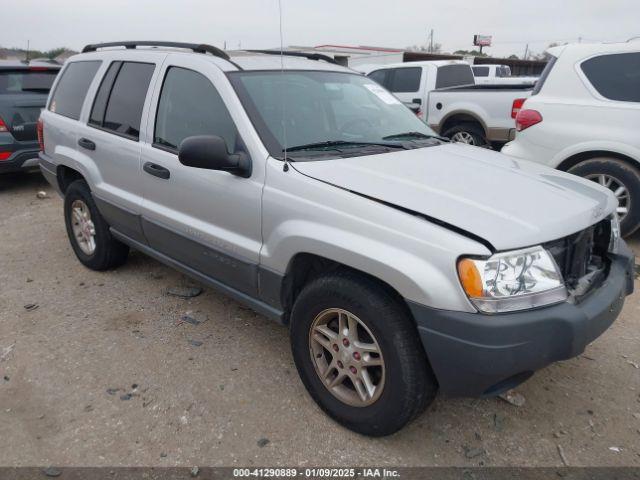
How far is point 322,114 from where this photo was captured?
3.08 meters

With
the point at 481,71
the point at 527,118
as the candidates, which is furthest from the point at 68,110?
the point at 481,71

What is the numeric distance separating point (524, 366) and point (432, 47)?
49.2m

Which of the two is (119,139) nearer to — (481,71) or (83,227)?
(83,227)

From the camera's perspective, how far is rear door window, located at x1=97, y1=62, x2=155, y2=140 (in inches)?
139

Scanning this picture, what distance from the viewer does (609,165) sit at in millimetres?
4754

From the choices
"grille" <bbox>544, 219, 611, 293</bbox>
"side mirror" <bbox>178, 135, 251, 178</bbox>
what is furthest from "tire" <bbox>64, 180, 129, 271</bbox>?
"grille" <bbox>544, 219, 611, 293</bbox>

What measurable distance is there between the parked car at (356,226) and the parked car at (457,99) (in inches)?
190

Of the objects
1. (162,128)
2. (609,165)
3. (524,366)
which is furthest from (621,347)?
(162,128)

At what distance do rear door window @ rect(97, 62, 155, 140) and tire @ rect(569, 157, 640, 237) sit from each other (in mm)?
3962

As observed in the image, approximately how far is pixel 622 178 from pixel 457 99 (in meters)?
4.47

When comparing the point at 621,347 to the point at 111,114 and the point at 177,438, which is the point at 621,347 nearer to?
the point at 177,438

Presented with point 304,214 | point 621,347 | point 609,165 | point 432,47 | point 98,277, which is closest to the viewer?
point 304,214

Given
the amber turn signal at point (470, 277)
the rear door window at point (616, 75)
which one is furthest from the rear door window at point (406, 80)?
the amber turn signal at point (470, 277)

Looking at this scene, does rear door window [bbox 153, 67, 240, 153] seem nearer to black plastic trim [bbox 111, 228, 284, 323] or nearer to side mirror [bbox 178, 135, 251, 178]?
side mirror [bbox 178, 135, 251, 178]
